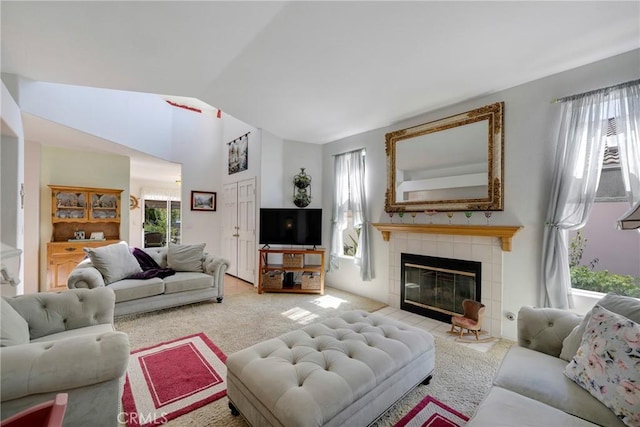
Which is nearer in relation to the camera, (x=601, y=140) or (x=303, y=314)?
(x=601, y=140)

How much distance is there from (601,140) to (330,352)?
2.85 m

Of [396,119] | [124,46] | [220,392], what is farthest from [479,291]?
[124,46]

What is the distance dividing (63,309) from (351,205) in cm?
355

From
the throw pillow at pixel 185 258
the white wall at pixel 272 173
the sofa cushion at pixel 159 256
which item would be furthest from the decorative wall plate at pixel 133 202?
the white wall at pixel 272 173

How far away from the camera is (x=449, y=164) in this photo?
10.6 ft

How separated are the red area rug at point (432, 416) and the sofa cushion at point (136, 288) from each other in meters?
3.01

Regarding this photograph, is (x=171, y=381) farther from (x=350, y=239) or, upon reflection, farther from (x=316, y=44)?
(x=350, y=239)

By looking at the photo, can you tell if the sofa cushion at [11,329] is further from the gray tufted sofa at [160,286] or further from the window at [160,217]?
the window at [160,217]

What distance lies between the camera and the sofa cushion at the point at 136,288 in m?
3.00

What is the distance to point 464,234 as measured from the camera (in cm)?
301

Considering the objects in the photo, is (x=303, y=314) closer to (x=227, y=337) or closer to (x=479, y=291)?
(x=227, y=337)

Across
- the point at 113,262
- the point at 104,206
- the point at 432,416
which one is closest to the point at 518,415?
the point at 432,416

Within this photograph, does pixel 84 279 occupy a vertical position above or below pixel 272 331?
above

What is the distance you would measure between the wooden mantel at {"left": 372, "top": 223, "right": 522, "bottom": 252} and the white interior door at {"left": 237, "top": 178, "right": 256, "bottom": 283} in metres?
2.32
